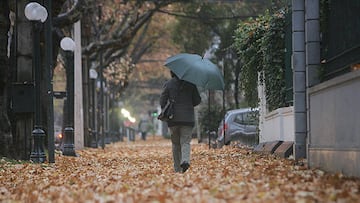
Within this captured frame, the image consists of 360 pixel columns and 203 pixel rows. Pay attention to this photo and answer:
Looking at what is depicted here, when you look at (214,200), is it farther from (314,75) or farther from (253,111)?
(253,111)

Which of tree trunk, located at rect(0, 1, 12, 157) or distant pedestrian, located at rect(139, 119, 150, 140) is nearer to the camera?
tree trunk, located at rect(0, 1, 12, 157)

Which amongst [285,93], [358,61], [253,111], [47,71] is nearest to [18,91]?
[47,71]

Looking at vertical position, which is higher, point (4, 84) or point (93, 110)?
point (4, 84)

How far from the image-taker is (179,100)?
12.1 metres

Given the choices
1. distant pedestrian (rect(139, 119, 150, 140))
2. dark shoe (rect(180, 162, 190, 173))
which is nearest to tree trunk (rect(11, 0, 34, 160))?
dark shoe (rect(180, 162, 190, 173))

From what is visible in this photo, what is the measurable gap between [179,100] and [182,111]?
185 millimetres

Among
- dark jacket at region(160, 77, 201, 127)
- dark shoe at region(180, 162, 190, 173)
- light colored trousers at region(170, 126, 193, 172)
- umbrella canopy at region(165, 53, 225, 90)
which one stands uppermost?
umbrella canopy at region(165, 53, 225, 90)

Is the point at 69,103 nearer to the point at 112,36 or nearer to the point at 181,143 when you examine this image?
the point at 181,143

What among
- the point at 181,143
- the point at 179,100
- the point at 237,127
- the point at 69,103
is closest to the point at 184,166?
the point at 181,143

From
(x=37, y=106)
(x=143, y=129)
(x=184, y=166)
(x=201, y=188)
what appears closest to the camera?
(x=201, y=188)

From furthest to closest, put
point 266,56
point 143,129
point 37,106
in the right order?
1. point 143,129
2. point 266,56
3. point 37,106

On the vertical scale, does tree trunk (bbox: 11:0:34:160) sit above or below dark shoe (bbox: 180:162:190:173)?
above

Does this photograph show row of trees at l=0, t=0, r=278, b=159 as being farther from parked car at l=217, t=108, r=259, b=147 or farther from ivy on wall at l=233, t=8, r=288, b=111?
ivy on wall at l=233, t=8, r=288, b=111

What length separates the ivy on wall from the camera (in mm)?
17797
